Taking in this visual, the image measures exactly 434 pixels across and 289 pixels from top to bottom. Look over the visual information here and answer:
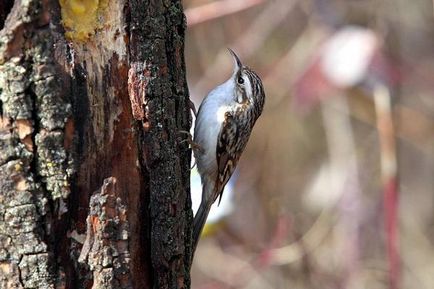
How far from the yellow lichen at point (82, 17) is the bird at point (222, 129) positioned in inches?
51.2

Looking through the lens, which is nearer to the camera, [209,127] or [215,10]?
[209,127]

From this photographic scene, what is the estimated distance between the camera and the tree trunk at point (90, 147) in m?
1.85

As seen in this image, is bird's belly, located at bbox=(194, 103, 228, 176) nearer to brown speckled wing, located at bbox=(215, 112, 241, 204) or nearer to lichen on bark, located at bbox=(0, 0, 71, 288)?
brown speckled wing, located at bbox=(215, 112, 241, 204)

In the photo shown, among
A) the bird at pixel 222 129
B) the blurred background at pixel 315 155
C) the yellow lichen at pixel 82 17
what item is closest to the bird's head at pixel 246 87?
the bird at pixel 222 129

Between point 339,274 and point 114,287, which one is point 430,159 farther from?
point 114,287

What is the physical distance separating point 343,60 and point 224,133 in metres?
0.77

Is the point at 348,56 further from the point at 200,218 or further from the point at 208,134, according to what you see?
the point at 200,218

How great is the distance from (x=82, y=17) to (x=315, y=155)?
15.5ft

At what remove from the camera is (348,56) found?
3.80 m

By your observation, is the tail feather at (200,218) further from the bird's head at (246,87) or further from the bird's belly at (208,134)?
the bird's head at (246,87)

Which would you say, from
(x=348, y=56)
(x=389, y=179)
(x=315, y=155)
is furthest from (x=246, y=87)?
(x=315, y=155)

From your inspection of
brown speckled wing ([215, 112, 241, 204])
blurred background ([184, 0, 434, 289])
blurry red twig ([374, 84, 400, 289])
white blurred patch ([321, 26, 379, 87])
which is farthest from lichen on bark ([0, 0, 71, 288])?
blurred background ([184, 0, 434, 289])

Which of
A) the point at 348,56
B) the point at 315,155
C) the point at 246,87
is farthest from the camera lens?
the point at 315,155

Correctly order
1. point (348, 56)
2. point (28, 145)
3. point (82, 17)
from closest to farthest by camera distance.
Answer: point (28, 145) < point (82, 17) < point (348, 56)
